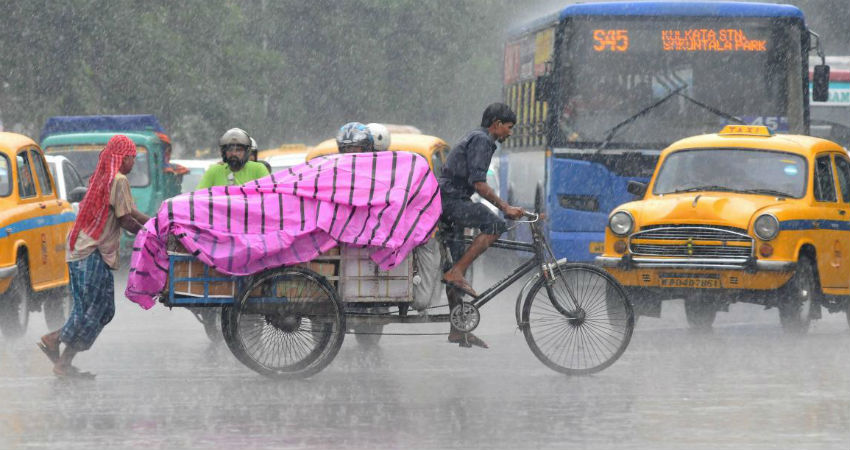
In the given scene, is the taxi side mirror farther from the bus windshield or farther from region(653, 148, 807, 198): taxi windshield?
the bus windshield

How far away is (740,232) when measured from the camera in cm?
1413

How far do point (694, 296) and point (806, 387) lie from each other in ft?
11.5

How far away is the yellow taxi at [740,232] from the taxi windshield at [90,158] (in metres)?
13.9

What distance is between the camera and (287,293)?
11070 mm

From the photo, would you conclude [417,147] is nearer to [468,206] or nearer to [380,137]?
[380,137]

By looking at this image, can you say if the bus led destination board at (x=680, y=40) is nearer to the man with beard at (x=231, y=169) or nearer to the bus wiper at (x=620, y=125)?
the bus wiper at (x=620, y=125)

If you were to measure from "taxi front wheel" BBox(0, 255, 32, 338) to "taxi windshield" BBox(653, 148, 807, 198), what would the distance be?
5.49 metres

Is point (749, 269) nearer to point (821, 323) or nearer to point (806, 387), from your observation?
point (821, 323)

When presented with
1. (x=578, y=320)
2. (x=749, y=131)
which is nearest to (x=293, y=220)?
(x=578, y=320)

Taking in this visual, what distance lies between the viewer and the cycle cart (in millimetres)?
10977

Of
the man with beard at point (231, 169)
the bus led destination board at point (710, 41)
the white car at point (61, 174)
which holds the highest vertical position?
the bus led destination board at point (710, 41)

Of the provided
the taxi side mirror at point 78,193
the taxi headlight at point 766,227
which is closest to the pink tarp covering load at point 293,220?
the taxi side mirror at point 78,193

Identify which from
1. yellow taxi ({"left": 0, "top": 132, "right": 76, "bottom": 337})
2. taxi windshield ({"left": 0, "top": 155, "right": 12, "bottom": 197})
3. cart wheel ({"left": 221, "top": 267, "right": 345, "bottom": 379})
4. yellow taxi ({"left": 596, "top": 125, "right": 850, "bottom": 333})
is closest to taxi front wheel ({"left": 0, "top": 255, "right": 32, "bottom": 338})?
yellow taxi ({"left": 0, "top": 132, "right": 76, "bottom": 337})

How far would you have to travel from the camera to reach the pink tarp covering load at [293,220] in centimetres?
1085
